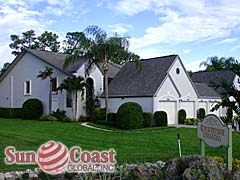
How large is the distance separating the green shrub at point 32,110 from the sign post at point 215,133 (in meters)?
23.0

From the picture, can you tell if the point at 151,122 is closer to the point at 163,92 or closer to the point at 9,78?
the point at 163,92

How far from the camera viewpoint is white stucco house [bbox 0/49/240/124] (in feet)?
79.5

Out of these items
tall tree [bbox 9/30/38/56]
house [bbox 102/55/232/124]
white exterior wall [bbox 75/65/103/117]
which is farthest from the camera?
tall tree [bbox 9/30/38/56]

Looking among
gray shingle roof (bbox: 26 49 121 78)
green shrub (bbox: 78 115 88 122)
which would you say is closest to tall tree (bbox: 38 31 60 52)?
gray shingle roof (bbox: 26 49 121 78)

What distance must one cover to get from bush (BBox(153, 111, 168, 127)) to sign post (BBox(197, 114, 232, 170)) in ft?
52.5

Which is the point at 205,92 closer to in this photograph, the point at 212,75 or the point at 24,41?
the point at 212,75

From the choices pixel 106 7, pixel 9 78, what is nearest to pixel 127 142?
pixel 106 7

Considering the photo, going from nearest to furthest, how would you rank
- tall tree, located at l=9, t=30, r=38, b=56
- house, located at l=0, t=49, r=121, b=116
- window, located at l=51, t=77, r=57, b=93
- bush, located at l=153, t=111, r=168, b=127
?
bush, located at l=153, t=111, r=168, b=127 < house, located at l=0, t=49, r=121, b=116 < window, located at l=51, t=77, r=57, b=93 < tall tree, located at l=9, t=30, r=38, b=56

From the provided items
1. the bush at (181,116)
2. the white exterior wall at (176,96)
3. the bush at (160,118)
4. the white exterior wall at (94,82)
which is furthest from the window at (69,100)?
the bush at (181,116)

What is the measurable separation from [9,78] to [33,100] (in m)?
6.52

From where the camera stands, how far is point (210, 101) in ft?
98.0

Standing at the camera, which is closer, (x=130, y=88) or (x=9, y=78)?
(x=130, y=88)

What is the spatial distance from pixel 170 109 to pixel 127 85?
3862 mm

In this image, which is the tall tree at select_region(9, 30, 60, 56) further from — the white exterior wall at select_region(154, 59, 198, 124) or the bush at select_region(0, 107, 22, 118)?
the white exterior wall at select_region(154, 59, 198, 124)
